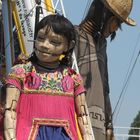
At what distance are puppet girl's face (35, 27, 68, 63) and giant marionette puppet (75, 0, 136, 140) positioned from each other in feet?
5.35

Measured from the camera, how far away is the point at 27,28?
462 cm

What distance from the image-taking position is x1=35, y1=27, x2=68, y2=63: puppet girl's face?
2.46 meters

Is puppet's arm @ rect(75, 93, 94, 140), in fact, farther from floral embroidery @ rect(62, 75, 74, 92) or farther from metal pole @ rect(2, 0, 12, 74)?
metal pole @ rect(2, 0, 12, 74)

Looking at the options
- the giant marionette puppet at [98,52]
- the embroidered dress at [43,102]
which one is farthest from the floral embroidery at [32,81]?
the giant marionette puppet at [98,52]

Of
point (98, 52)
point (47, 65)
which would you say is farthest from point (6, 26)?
point (47, 65)

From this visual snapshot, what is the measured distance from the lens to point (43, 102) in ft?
7.95

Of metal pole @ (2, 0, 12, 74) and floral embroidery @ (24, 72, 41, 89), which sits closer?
floral embroidery @ (24, 72, 41, 89)

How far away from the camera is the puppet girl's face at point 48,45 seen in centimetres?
246

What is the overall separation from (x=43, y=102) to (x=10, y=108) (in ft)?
0.45

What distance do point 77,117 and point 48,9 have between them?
7.33 feet

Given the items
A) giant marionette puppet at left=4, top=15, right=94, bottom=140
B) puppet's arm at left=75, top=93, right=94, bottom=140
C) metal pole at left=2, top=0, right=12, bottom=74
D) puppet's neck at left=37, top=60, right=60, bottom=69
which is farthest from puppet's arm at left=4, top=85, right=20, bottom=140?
metal pole at left=2, top=0, right=12, bottom=74

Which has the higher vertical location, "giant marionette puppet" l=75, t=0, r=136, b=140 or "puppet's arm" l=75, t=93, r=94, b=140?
"puppet's arm" l=75, t=93, r=94, b=140

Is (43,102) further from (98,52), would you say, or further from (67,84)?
(98,52)

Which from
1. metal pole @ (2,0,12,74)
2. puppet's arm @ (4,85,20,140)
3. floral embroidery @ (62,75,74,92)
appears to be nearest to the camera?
puppet's arm @ (4,85,20,140)
